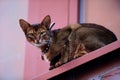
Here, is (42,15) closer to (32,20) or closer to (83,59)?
(32,20)

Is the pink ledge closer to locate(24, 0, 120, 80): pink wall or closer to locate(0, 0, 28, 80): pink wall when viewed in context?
locate(24, 0, 120, 80): pink wall

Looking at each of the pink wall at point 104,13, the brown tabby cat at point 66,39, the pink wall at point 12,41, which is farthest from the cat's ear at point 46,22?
the pink wall at point 12,41

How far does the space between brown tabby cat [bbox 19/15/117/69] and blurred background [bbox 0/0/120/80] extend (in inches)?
10.2

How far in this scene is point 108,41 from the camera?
1401mm

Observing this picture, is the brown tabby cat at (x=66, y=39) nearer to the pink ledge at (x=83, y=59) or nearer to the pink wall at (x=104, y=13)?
the pink ledge at (x=83, y=59)

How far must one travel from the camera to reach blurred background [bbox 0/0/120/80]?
1.77 meters

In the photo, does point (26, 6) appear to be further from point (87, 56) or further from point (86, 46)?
point (87, 56)

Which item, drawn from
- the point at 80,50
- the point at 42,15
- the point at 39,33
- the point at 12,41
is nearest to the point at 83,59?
the point at 80,50

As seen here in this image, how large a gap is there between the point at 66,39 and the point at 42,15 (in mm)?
519

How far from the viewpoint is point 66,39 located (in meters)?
1.47

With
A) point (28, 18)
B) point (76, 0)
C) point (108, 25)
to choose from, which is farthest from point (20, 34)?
point (108, 25)

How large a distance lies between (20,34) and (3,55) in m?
0.19

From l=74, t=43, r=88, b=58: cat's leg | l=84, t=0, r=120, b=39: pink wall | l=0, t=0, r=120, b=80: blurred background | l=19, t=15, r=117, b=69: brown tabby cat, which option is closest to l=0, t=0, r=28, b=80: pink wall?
l=0, t=0, r=120, b=80: blurred background

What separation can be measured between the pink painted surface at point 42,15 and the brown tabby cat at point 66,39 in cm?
33
